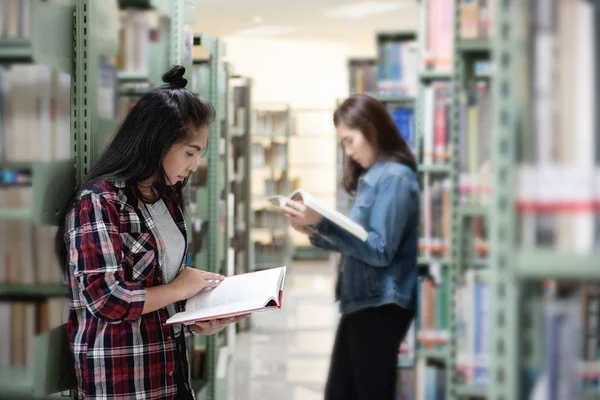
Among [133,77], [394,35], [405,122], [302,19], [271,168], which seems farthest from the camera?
[271,168]

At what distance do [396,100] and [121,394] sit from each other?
2.53m

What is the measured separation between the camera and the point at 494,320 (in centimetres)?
99

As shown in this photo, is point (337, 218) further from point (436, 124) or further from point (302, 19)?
point (302, 19)

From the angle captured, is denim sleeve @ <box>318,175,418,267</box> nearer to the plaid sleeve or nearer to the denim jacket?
the denim jacket

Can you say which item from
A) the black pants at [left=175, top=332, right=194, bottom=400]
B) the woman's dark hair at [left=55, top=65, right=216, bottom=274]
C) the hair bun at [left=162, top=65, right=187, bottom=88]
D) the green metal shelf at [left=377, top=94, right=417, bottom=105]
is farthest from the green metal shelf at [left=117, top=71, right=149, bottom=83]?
the green metal shelf at [left=377, top=94, right=417, bottom=105]

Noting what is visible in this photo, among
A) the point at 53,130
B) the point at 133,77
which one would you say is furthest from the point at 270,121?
the point at 53,130

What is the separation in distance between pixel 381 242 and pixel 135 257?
0.86 metres

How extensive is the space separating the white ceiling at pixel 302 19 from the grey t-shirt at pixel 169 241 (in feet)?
19.4

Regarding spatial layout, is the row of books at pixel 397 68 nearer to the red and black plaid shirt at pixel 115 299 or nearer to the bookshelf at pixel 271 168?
the red and black plaid shirt at pixel 115 299

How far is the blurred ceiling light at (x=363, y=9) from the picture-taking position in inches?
309

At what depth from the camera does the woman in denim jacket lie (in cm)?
227

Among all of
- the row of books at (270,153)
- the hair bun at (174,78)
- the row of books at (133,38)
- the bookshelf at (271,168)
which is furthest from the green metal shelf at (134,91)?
the row of books at (270,153)

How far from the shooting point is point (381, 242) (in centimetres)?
224

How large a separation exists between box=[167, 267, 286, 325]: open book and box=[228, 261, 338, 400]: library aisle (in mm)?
2173
